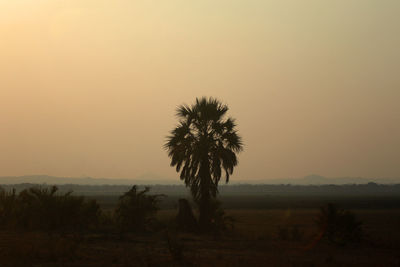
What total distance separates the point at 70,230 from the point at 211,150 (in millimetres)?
8971

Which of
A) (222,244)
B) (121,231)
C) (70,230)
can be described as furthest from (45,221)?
(222,244)

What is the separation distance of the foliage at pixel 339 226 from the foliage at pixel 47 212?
1255 centimetres

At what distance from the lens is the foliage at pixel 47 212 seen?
28750 mm

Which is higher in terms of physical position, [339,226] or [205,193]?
[205,193]

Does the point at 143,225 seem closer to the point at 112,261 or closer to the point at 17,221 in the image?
the point at 17,221

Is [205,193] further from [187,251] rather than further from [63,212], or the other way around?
[187,251]

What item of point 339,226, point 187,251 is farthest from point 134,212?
point 339,226

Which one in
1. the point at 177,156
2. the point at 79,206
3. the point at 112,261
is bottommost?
the point at 112,261

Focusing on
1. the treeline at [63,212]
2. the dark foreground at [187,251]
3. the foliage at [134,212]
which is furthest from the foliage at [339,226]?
the treeline at [63,212]

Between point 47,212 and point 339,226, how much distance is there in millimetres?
14905

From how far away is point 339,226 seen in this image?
2553cm

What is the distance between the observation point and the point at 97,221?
30453 millimetres

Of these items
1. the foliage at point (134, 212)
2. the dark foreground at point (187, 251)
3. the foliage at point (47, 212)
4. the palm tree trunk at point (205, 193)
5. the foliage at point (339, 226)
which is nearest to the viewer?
the dark foreground at point (187, 251)

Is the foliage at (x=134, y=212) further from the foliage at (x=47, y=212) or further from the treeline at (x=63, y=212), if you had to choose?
the foliage at (x=47, y=212)
